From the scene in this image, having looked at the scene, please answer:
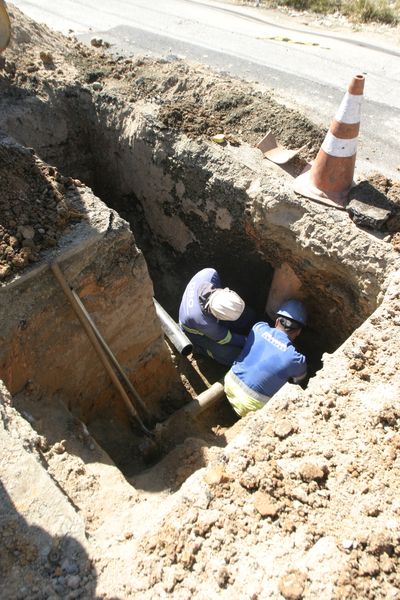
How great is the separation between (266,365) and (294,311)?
2.21 feet

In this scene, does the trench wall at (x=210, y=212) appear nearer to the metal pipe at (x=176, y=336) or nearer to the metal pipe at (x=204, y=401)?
the metal pipe at (x=176, y=336)

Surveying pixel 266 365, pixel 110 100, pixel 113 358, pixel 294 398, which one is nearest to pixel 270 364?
pixel 266 365

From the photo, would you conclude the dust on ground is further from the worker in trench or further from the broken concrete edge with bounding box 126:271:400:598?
the broken concrete edge with bounding box 126:271:400:598

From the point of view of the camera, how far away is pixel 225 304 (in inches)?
175

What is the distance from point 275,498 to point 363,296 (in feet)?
6.98

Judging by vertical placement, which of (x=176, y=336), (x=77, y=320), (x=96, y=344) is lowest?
(x=176, y=336)

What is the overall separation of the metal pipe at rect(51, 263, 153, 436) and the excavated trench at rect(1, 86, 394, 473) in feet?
0.61

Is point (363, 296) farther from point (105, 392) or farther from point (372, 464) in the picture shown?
point (105, 392)

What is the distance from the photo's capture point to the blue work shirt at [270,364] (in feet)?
13.6

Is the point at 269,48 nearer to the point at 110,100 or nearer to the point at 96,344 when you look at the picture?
the point at 110,100

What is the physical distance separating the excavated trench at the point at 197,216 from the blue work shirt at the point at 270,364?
25.0 inches

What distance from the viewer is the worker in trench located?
4.51 meters

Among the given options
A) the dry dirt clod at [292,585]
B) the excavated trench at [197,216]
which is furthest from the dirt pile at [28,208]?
the dry dirt clod at [292,585]

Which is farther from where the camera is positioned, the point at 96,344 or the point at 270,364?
the point at 270,364
